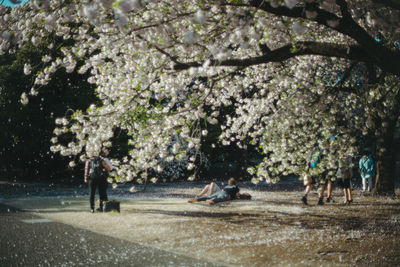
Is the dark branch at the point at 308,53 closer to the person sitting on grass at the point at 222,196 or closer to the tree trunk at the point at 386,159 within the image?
the person sitting on grass at the point at 222,196

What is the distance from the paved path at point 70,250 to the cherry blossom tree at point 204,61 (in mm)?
1936

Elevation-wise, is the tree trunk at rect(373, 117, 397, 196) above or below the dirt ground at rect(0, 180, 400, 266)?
above

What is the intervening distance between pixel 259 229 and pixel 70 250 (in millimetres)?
4229

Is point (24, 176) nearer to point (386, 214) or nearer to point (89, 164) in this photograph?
point (89, 164)

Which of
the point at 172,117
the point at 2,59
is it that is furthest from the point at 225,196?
the point at 2,59

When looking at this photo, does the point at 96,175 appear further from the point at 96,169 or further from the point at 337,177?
the point at 337,177

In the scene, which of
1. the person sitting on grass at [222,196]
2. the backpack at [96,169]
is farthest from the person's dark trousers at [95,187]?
the person sitting on grass at [222,196]

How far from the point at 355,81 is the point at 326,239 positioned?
10.1 m

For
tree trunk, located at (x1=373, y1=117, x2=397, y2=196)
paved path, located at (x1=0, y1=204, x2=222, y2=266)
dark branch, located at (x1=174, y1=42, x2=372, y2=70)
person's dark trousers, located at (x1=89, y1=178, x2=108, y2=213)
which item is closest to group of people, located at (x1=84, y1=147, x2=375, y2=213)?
person's dark trousers, located at (x1=89, y1=178, x2=108, y2=213)

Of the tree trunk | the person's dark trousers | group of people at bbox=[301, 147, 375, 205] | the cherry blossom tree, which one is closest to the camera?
the cherry blossom tree

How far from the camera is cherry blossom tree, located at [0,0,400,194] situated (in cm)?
562

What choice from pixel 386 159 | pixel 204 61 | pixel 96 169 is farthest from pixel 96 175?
pixel 386 159

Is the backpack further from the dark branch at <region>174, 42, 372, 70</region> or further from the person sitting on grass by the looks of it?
the dark branch at <region>174, 42, 372, 70</region>

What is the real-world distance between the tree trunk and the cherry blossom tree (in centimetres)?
145
